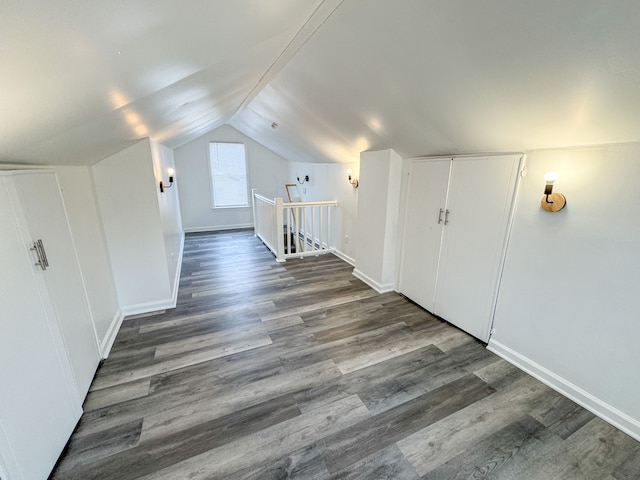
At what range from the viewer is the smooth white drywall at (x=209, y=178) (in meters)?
6.47

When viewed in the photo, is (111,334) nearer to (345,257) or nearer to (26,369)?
(26,369)

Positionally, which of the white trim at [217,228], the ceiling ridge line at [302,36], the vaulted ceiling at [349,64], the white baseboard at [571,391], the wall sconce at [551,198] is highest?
the ceiling ridge line at [302,36]

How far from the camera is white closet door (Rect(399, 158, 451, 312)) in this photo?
282 cm

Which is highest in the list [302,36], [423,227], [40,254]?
[302,36]

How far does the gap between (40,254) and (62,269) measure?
0.32 metres

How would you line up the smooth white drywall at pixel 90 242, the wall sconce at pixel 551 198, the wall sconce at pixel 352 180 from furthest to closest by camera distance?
1. the wall sconce at pixel 352 180
2. the smooth white drywall at pixel 90 242
3. the wall sconce at pixel 551 198

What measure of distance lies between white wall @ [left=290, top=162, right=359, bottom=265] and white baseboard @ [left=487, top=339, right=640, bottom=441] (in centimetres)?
249

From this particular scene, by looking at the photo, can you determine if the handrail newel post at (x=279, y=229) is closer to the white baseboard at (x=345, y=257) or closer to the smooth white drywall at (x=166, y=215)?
the white baseboard at (x=345, y=257)

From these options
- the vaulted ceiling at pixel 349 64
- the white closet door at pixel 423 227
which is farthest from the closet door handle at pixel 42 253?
the white closet door at pixel 423 227

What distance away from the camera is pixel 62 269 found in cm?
180

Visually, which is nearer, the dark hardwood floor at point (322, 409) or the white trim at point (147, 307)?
the dark hardwood floor at point (322, 409)

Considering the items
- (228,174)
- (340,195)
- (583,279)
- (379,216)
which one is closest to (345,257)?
(340,195)

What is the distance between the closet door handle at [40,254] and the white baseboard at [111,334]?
3.54ft

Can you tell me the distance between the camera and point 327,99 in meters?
2.71
